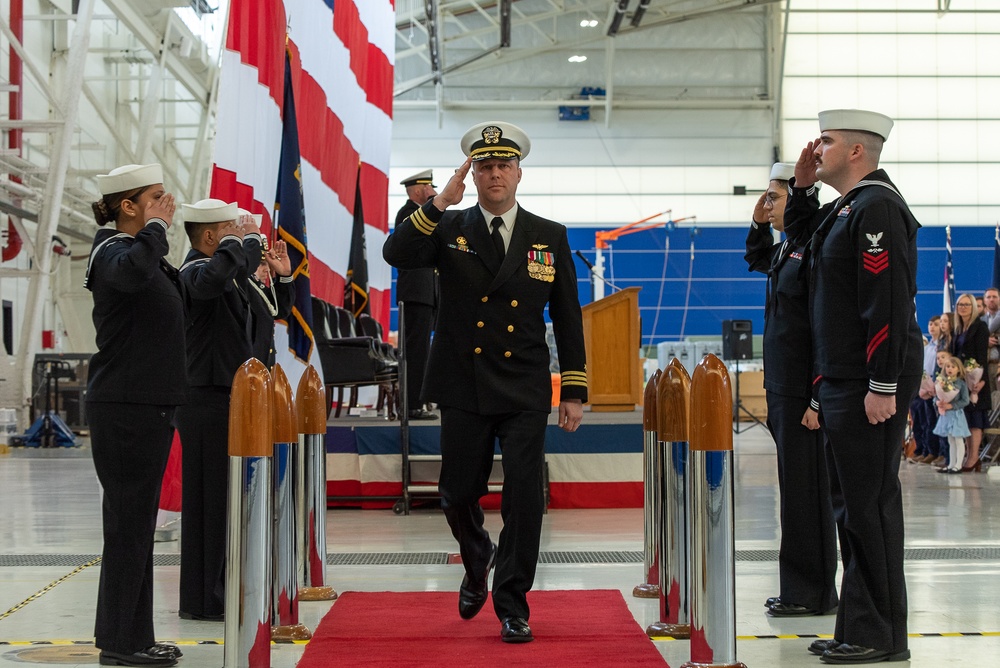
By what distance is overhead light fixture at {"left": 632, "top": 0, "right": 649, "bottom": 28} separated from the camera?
70.2 feet

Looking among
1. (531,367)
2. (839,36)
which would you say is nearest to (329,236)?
(531,367)

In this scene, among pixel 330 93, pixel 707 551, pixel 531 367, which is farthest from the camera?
pixel 330 93

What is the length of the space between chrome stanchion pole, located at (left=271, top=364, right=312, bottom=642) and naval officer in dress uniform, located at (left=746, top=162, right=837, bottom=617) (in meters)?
1.68

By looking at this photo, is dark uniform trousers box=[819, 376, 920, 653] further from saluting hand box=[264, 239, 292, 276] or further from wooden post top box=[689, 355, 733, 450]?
saluting hand box=[264, 239, 292, 276]

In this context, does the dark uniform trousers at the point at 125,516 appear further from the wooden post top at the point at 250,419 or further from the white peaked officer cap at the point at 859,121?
the white peaked officer cap at the point at 859,121

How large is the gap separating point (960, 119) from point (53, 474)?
71.8 feet

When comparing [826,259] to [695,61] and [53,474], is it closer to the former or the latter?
[53,474]

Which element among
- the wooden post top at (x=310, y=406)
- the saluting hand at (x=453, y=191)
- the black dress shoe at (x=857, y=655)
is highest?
the saluting hand at (x=453, y=191)

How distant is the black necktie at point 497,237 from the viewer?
11.8ft

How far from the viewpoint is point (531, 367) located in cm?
349

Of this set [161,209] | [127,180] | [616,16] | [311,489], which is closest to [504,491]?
[311,489]

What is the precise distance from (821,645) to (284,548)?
1743 mm

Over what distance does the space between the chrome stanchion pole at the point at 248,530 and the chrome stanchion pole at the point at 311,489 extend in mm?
1333

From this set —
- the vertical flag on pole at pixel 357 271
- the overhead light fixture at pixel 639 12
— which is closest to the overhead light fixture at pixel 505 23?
the overhead light fixture at pixel 639 12
